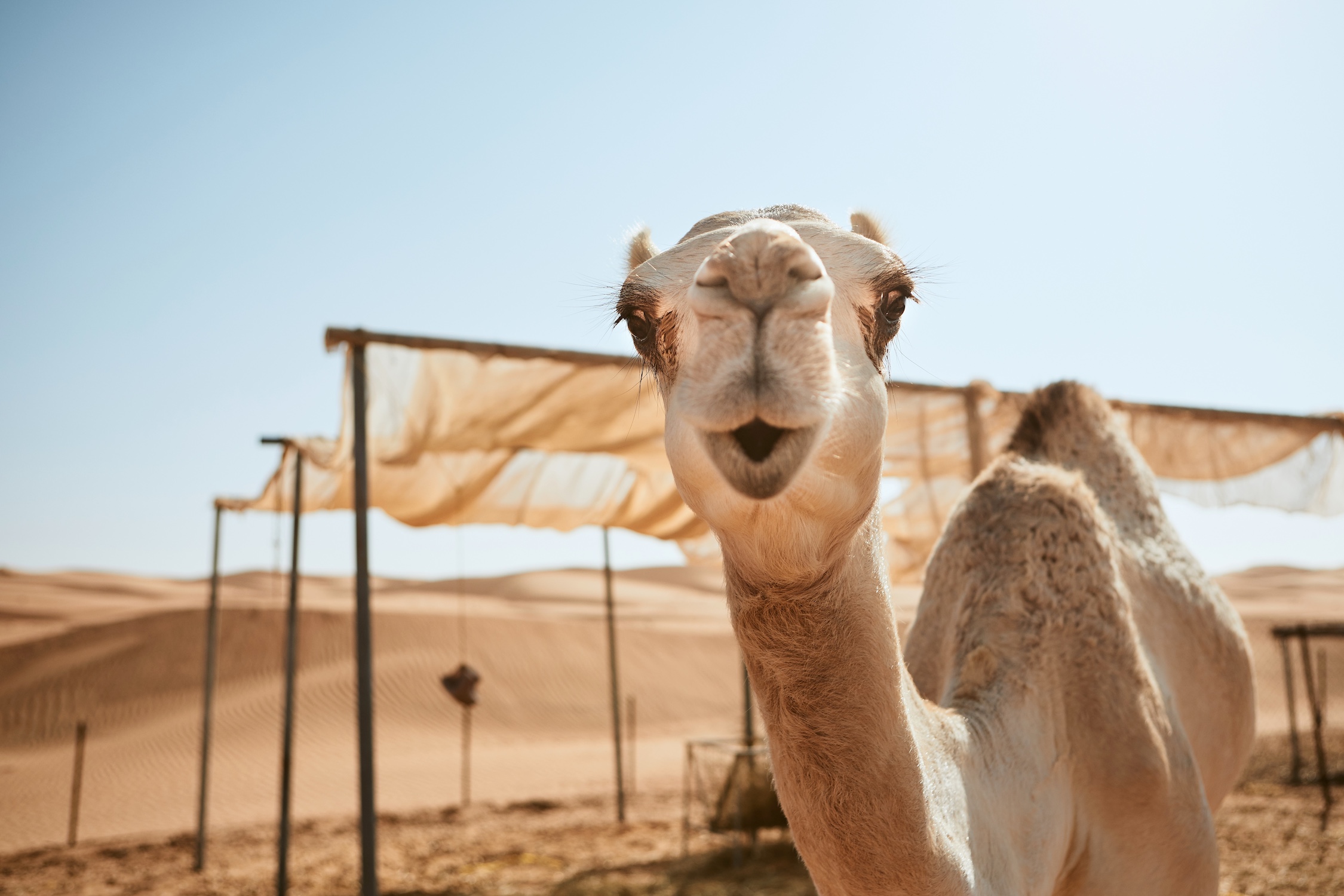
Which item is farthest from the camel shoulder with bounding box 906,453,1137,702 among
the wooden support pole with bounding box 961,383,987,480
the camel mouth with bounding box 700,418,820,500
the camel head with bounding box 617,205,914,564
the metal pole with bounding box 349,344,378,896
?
the wooden support pole with bounding box 961,383,987,480

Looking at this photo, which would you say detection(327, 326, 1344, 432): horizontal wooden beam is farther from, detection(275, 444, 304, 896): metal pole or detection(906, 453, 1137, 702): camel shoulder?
detection(275, 444, 304, 896): metal pole

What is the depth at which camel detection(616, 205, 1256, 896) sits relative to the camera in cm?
114

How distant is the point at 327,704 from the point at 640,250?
27.4 meters

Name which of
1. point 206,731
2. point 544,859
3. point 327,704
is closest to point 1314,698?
point 544,859

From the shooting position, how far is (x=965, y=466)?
6465mm

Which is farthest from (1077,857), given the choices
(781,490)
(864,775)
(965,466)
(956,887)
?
(965,466)

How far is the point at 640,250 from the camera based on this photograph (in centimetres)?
194

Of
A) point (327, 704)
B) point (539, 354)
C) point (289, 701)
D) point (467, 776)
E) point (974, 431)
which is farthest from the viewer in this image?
point (327, 704)

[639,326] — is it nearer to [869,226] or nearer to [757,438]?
[757,438]

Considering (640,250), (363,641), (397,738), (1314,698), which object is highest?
(640,250)

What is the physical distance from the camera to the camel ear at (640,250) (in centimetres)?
192

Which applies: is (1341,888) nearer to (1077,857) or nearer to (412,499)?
(1077,857)

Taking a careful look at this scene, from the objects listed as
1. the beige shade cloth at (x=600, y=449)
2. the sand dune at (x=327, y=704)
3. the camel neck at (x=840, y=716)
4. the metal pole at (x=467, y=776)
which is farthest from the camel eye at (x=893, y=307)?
the metal pole at (x=467, y=776)

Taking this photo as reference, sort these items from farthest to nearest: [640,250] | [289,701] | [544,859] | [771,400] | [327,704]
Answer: [327,704] < [544,859] < [289,701] < [640,250] < [771,400]
